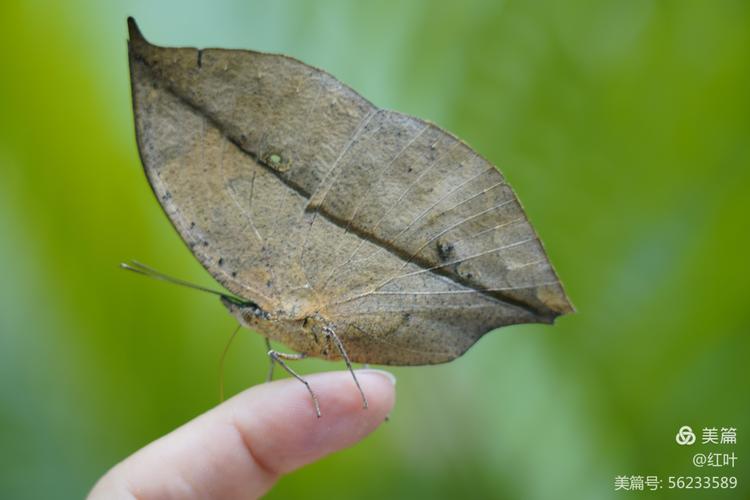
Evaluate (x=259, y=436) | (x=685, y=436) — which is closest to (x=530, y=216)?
(x=685, y=436)

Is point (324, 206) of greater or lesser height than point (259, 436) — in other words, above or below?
above

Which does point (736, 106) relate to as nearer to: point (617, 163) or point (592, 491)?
point (617, 163)

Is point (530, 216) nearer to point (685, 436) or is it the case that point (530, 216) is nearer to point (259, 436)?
point (685, 436)

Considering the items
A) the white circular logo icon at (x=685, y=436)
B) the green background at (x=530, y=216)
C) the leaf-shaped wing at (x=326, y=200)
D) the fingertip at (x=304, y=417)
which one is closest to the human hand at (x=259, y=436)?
the fingertip at (x=304, y=417)

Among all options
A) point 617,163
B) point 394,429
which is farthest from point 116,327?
point 617,163

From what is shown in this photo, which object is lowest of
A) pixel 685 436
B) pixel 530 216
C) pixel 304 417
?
pixel 685 436

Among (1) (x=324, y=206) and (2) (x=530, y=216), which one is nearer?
(1) (x=324, y=206)
